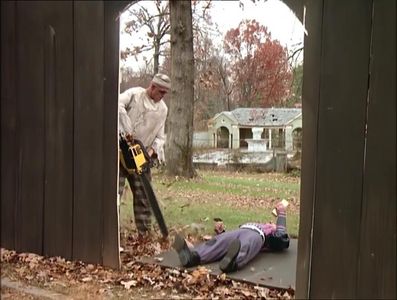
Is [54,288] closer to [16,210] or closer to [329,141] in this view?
[16,210]

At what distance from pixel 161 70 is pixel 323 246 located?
0.94 metres

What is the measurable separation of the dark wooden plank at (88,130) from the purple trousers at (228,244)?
17.9 inches

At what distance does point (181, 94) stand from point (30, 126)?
694mm

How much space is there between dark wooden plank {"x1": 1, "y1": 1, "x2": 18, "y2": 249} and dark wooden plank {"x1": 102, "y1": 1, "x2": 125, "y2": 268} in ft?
1.47

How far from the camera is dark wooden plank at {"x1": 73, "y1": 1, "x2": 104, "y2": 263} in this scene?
2.05m

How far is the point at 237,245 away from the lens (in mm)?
1962

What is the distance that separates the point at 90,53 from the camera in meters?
2.07

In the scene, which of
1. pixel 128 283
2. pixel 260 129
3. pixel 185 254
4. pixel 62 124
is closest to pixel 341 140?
pixel 260 129

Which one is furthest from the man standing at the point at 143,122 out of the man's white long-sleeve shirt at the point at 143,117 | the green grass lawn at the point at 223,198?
the green grass lawn at the point at 223,198

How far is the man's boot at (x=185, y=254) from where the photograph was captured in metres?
2.04

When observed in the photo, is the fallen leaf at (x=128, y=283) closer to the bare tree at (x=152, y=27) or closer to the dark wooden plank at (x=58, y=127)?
the dark wooden plank at (x=58, y=127)

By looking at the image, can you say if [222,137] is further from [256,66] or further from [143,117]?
[143,117]

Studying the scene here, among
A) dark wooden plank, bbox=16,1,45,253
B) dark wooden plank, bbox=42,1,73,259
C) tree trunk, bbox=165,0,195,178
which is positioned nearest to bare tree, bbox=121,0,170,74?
tree trunk, bbox=165,0,195,178

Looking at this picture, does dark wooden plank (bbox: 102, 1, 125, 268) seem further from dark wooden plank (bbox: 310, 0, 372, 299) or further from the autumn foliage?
dark wooden plank (bbox: 310, 0, 372, 299)
